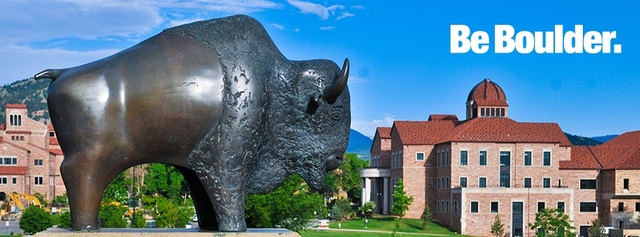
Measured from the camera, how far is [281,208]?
35500mm

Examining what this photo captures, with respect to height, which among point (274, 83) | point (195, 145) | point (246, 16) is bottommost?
point (195, 145)

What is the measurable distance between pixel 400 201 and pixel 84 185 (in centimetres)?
5876

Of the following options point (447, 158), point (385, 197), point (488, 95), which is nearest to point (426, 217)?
point (447, 158)

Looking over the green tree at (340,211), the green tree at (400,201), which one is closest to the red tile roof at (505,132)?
the green tree at (400,201)

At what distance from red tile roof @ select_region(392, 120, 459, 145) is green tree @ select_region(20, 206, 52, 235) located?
1402 inches

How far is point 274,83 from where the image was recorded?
29.8 ft

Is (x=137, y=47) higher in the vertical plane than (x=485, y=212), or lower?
higher

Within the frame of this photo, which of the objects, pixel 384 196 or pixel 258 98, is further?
pixel 384 196

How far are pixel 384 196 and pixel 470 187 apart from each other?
11.0 metres

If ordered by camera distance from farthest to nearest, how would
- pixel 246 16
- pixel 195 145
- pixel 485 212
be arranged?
pixel 485 212 < pixel 246 16 < pixel 195 145

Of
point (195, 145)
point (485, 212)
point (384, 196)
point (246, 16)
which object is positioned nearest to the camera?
point (195, 145)

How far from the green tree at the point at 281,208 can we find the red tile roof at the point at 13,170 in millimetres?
51462

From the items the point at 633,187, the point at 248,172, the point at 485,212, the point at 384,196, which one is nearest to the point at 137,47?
the point at 248,172

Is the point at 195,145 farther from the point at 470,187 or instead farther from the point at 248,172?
the point at 470,187
